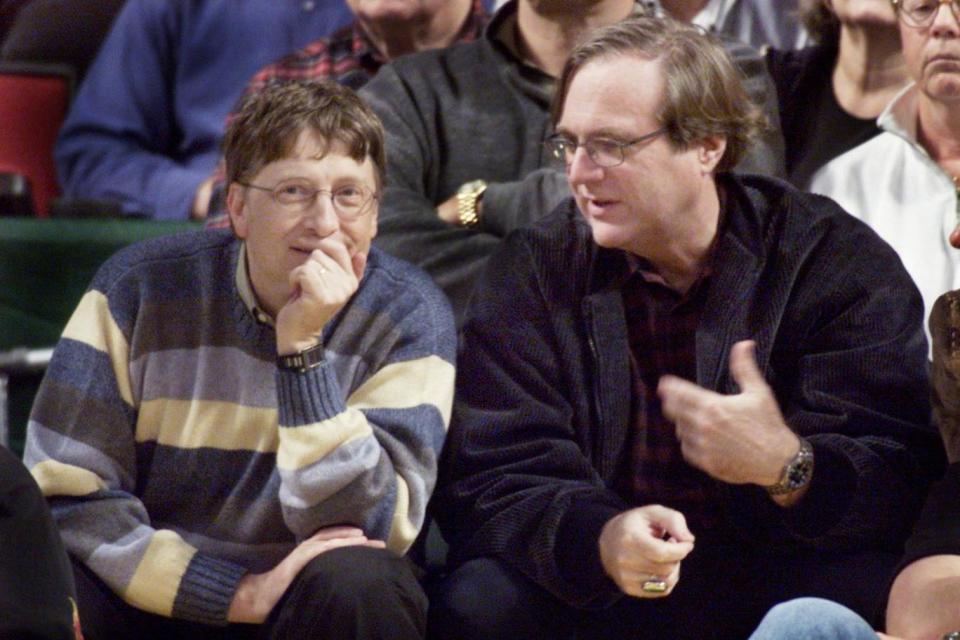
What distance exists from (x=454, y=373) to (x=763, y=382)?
43 cm

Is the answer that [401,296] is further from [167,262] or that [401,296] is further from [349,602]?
[349,602]

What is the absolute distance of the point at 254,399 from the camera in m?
2.19

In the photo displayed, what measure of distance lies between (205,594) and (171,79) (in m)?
1.97

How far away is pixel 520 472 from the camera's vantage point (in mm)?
2195

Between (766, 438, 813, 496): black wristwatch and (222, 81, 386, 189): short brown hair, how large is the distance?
66cm

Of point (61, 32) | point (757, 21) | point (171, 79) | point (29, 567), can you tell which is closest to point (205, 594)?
point (29, 567)

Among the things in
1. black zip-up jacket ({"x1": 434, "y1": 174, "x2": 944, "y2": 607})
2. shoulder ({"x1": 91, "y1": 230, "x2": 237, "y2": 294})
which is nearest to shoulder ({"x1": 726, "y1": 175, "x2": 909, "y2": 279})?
black zip-up jacket ({"x1": 434, "y1": 174, "x2": 944, "y2": 607})

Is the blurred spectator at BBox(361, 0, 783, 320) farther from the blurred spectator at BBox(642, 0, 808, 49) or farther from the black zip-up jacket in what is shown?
the blurred spectator at BBox(642, 0, 808, 49)

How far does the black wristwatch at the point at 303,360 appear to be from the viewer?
206 cm

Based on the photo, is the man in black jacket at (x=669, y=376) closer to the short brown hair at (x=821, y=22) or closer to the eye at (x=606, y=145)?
the eye at (x=606, y=145)

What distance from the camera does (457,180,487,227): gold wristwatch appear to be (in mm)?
2613

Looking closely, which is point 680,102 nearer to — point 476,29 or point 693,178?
point 693,178

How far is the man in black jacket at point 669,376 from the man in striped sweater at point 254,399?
0.36 ft

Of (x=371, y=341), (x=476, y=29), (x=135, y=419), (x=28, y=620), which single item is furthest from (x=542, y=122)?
(x=28, y=620)
